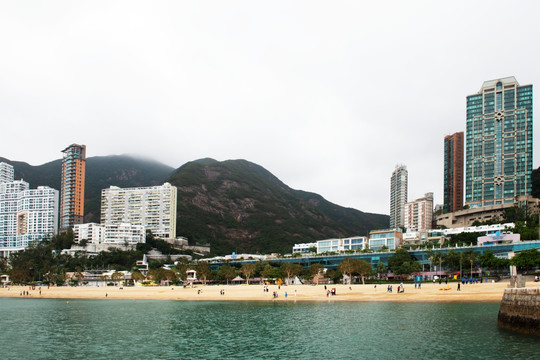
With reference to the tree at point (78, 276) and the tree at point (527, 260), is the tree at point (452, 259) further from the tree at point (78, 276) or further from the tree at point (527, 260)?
the tree at point (78, 276)

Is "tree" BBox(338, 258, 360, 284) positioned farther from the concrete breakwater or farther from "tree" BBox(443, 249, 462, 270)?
the concrete breakwater

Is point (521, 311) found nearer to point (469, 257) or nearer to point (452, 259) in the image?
point (469, 257)

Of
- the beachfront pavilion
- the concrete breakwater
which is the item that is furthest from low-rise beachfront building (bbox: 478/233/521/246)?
the concrete breakwater

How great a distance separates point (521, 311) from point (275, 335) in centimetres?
2327

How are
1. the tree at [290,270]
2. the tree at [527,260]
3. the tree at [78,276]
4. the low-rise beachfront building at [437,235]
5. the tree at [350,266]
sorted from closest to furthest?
the tree at [527,260], the tree at [350,266], the tree at [290,270], the tree at [78,276], the low-rise beachfront building at [437,235]

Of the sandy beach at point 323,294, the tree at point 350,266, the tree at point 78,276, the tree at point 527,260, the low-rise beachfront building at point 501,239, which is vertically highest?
the low-rise beachfront building at point 501,239

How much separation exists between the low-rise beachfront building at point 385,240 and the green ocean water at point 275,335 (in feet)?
374

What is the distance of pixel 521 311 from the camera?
43750 millimetres

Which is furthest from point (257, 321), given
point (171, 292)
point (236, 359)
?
point (171, 292)

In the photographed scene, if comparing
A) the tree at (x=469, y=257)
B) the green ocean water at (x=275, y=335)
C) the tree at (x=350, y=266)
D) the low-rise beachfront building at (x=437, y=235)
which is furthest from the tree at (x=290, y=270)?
the green ocean water at (x=275, y=335)

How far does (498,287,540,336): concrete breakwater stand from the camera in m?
41.6

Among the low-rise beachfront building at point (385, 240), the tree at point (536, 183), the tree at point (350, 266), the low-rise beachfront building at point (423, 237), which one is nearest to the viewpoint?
the tree at point (350, 266)

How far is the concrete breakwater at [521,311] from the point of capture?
41625mm

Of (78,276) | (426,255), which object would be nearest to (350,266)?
(426,255)
